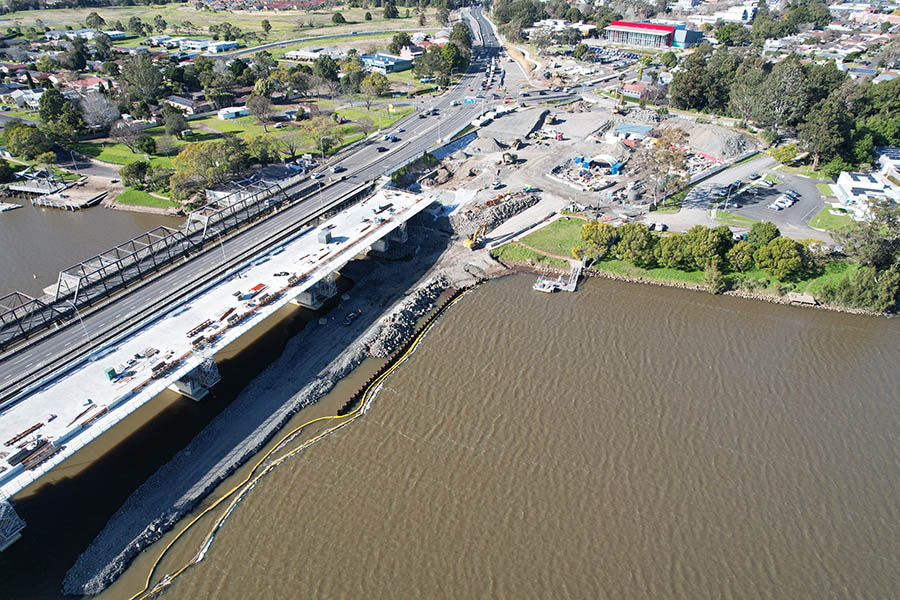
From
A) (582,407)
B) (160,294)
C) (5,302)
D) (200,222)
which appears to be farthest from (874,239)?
(5,302)

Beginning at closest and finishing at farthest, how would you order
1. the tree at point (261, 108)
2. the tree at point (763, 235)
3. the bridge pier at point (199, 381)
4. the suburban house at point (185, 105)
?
the bridge pier at point (199, 381)
the tree at point (763, 235)
the tree at point (261, 108)
the suburban house at point (185, 105)

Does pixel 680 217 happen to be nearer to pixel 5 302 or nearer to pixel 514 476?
pixel 514 476

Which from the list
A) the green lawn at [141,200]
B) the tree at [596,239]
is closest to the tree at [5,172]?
the green lawn at [141,200]

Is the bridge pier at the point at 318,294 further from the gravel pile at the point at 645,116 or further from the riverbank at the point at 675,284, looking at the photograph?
the gravel pile at the point at 645,116

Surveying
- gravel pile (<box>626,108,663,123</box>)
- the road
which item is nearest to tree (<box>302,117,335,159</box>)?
the road

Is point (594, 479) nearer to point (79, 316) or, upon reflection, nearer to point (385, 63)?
point (79, 316)

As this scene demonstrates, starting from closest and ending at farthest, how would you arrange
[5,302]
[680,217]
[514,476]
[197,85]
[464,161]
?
[514,476] < [5,302] < [680,217] < [464,161] < [197,85]

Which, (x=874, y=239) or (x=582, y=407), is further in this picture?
(x=874, y=239)
